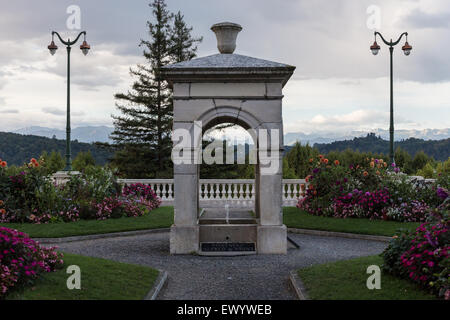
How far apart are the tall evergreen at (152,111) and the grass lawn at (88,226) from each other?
18579 millimetres

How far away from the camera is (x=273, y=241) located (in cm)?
998

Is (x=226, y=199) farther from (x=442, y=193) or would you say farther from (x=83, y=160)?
(x=83, y=160)

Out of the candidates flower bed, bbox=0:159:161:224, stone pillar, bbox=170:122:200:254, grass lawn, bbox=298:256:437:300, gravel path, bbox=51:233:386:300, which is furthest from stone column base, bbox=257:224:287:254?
flower bed, bbox=0:159:161:224

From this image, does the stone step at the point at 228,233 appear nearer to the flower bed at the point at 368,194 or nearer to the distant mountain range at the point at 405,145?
the flower bed at the point at 368,194

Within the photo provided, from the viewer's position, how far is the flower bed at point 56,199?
13.6m

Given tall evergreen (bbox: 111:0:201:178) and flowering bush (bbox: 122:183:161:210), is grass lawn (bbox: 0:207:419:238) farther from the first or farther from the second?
tall evergreen (bbox: 111:0:201:178)

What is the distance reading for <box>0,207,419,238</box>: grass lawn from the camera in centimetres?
1206

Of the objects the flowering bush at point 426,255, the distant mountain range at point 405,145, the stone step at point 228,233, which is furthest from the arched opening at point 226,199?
the distant mountain range at point 405,145

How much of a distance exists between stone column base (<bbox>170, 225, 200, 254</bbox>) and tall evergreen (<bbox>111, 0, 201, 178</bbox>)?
894 inches

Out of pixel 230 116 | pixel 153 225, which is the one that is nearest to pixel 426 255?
pixel 230 116

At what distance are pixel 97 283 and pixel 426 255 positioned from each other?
4771 mm
